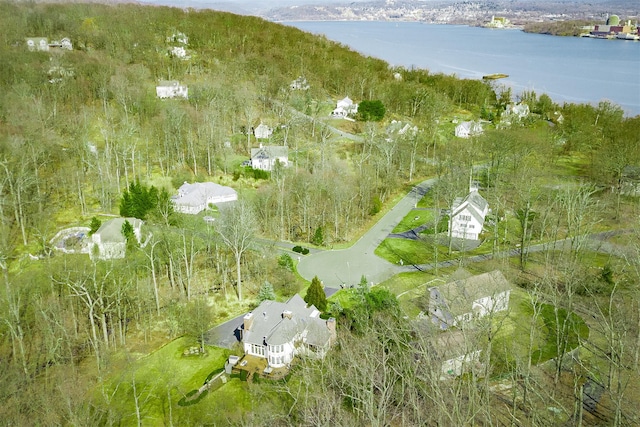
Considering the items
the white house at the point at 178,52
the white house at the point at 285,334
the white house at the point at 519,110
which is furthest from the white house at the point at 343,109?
the white house at the point at 285,334

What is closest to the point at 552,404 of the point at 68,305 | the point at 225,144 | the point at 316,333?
the point at 316,333

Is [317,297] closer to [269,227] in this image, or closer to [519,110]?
[269,227]

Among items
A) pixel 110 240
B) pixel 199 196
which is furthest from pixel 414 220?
pixel 110 240

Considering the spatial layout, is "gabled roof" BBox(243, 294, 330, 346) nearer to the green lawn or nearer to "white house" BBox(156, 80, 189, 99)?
the green lawn

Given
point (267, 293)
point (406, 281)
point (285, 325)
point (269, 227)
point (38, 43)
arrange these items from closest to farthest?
point (285, 325) < point (267, 293) < point (406, 281) < point (269, 227) < point (38, 43)

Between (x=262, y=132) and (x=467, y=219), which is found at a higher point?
(x=262, y=132)

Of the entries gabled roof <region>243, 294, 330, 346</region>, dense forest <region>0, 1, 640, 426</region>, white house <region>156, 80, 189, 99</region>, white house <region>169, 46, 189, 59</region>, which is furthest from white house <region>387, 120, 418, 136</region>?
gabled roof <region>243, 294, 330, 346</region>

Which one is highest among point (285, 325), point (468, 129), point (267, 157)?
point (468, 129)
